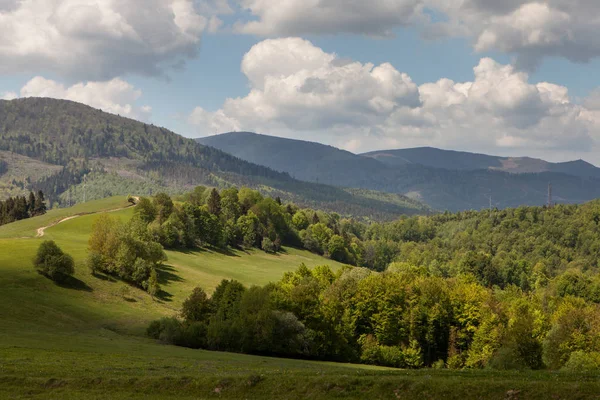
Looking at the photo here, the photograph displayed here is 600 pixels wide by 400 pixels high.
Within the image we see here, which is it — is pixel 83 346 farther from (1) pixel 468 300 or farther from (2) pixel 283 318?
(1) pixel 468 300

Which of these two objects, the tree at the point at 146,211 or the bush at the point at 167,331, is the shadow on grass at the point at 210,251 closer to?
the tree at the point at 146,211

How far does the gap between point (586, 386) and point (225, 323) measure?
5583 cm

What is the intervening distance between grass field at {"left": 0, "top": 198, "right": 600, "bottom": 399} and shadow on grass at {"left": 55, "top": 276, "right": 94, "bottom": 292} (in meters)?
2.16

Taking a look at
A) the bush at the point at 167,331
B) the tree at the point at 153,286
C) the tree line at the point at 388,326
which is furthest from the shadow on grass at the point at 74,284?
the bush at the point at 167,331

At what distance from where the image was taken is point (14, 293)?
86688 mm

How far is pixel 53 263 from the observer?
103062 mm

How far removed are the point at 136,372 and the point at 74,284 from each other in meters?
69.3

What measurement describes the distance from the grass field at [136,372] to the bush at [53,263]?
2323 millimetres

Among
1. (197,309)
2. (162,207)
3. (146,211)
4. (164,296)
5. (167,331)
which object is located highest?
(162,207)

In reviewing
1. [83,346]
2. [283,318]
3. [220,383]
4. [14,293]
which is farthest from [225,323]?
[220,383]

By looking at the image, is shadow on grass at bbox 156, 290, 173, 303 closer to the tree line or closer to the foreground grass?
the tree line

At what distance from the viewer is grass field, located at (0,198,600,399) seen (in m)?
34.6

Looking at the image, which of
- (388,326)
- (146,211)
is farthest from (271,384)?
(146,211)

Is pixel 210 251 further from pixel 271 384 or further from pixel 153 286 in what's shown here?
pixel 271 384
